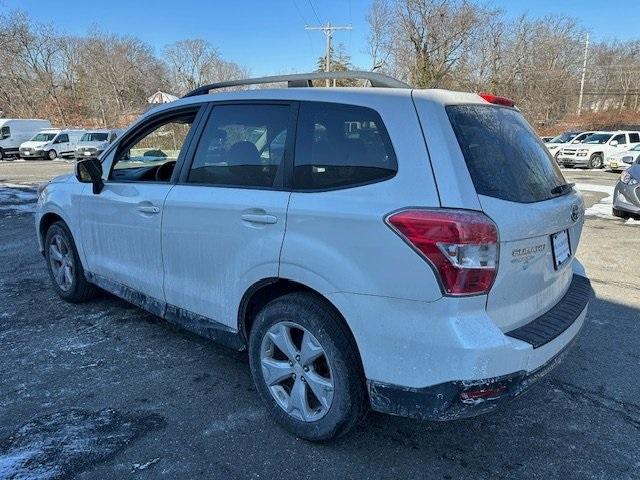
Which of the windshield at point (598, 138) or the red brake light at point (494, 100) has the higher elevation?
the red brake light at point (494, 100)

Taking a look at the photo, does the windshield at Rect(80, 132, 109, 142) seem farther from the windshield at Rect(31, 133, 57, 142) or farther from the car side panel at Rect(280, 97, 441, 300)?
the car side panel at Rect(280, 97, 441, 300)

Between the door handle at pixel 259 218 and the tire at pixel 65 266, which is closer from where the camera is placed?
the door handle at pixel 259 218

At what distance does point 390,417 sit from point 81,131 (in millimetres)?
32130

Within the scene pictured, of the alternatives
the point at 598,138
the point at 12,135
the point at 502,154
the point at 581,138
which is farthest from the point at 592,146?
the point at 12,135

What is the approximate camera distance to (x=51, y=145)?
94.3 ft

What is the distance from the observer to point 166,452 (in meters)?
2.49

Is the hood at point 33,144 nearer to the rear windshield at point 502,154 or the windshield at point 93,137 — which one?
the windshield at point 93,137

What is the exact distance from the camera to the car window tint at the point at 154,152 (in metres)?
3.45

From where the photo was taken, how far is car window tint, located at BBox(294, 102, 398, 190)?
223 cm

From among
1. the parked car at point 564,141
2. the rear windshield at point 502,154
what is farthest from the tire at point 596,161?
the rear windshield at point 502,154

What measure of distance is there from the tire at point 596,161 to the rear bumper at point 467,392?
2541 centimetres

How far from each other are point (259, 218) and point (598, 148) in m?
26.1

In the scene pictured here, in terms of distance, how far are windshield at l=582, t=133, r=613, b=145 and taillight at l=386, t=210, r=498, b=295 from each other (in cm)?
2664

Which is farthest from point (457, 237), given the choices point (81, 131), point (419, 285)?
point (81, 131)
